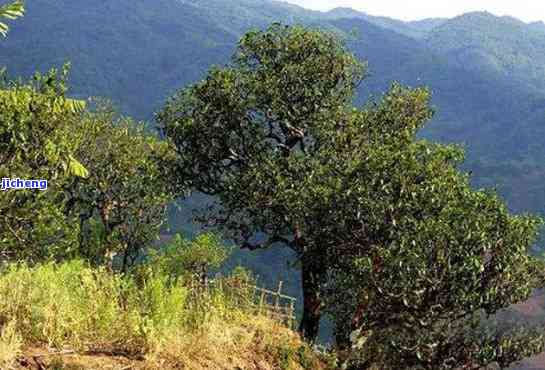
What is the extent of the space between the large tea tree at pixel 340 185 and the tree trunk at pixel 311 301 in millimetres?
77

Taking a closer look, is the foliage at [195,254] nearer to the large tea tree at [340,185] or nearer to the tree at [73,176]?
the tree at [73,176]

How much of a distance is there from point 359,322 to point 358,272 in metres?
2.54

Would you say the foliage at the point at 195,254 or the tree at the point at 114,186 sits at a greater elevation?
the tree at the point at 114,186

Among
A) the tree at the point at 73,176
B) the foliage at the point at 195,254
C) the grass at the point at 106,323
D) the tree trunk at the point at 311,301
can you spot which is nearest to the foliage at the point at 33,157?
the tree at the point at 73,176

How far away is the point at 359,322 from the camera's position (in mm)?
25453

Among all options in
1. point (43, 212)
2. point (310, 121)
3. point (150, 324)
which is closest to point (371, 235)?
point (310, 121)

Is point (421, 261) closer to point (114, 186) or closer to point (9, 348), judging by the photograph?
point (9, 348)

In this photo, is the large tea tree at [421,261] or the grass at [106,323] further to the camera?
the large tea tree at [421,261]

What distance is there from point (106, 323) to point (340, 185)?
13.7 meters

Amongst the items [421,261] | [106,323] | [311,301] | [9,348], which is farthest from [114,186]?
[9,348]

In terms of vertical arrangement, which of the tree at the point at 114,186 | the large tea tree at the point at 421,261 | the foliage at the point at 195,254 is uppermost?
the large tea tree at the point at 421,261

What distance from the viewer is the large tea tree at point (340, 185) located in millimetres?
22653

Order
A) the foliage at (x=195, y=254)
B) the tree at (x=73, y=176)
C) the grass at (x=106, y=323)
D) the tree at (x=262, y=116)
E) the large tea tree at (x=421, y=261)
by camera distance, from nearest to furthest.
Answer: the grass at (x=106, y=323)
the large tea tree at (x=421, y=261)
the tree at (x=73, y=176)
the tree at (x=262, y=116)
the foliage at (x=195, y=254)

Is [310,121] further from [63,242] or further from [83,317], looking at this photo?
[83,317]
